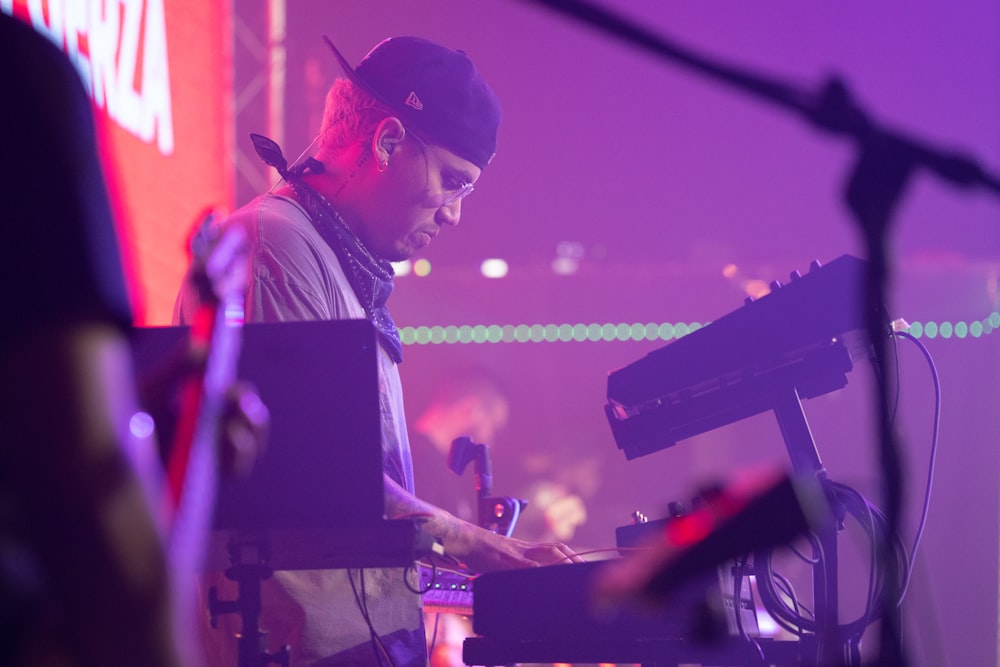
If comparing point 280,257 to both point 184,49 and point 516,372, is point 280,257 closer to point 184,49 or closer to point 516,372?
point 184,49

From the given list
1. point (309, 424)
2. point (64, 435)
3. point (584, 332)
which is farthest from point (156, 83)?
point (64, 435)

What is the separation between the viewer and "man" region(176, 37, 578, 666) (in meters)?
2.56

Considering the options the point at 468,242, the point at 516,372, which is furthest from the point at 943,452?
the point at 468,242

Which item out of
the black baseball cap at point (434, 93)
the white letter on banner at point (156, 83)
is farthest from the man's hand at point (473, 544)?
the white letter on banner at point (156, 83)

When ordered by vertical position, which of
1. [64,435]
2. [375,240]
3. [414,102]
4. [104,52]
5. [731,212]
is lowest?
[64,435]

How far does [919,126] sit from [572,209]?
242 cm

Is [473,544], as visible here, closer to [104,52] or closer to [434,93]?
[434,93]

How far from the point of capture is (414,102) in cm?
325

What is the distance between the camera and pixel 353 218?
125 inches

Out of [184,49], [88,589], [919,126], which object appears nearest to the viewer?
[88,589]

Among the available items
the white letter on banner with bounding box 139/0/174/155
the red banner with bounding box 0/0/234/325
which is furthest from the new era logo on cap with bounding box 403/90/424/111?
the white letter on banner with bounding box 139/0/174/155

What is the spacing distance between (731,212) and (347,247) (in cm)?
517

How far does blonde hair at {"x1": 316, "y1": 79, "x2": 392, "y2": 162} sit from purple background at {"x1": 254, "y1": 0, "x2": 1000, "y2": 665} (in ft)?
13.9

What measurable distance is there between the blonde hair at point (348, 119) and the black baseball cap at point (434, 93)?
36 mm
